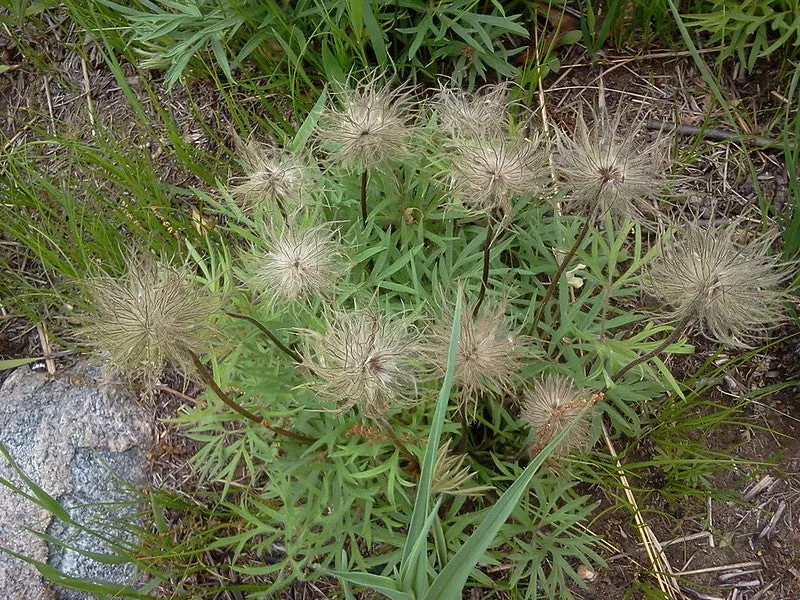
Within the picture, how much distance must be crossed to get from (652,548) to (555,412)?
3.03ft

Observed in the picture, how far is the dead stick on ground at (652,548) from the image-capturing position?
2240mm

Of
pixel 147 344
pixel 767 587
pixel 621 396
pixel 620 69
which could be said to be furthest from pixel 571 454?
pixel 620 69

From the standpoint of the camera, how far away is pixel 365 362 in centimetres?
137

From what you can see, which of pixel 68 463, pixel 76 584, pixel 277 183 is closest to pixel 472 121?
pixel 277 183

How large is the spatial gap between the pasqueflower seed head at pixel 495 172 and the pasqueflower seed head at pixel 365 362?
0.34 m

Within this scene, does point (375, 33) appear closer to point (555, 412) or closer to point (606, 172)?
point (606, 172)

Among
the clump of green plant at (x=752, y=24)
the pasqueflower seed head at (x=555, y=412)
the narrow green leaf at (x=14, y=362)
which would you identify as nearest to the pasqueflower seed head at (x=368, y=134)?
the pasqueflower seed head at (x=555, y=412)

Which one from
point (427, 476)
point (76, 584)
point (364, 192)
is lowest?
point (76, 584)

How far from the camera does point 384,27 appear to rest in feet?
8.86

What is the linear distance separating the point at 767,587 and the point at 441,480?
1339mm

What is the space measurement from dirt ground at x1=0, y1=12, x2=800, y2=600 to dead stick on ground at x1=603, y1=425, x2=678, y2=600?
0.03 ft

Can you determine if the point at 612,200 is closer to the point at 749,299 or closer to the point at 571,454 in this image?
the point at 749,299

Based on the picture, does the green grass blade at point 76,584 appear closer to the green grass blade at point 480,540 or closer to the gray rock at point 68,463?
the gray rock at point 68,463

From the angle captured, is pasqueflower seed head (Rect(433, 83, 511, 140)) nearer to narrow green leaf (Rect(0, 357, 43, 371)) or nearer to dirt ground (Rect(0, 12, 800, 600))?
dirt ground (Rect(0, 12, 800, 600))
